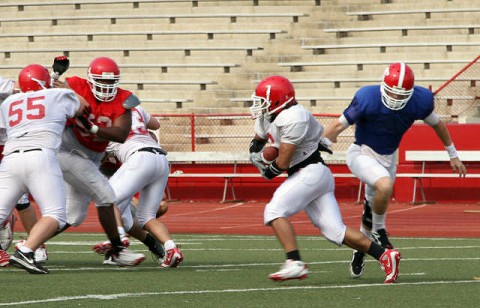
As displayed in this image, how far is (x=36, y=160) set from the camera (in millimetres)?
8680

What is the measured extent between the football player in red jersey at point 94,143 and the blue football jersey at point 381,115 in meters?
1.79

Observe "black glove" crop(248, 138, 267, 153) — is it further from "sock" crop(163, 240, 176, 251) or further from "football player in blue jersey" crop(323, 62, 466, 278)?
"sock" crop(163, 240, 176, 251)

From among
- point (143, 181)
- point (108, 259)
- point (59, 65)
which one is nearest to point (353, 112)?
point (143, 181)

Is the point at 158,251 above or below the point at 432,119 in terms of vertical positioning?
below

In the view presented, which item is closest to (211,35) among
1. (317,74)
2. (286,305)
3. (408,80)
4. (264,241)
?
(317,74)

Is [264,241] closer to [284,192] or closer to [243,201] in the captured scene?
[284,192]

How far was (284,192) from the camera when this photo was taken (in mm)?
8461

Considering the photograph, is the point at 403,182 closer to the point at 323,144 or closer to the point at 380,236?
the point at 380,236

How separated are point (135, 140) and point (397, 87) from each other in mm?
2318

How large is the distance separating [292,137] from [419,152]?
1072cm

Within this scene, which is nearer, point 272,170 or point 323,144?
point 272,170

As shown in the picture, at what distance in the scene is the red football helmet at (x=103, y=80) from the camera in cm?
934

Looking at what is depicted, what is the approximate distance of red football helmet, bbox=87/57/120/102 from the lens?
9.34 m

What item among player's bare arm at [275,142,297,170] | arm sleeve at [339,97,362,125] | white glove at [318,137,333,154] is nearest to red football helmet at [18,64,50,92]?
player's bare arm at [275,142,297,170]
